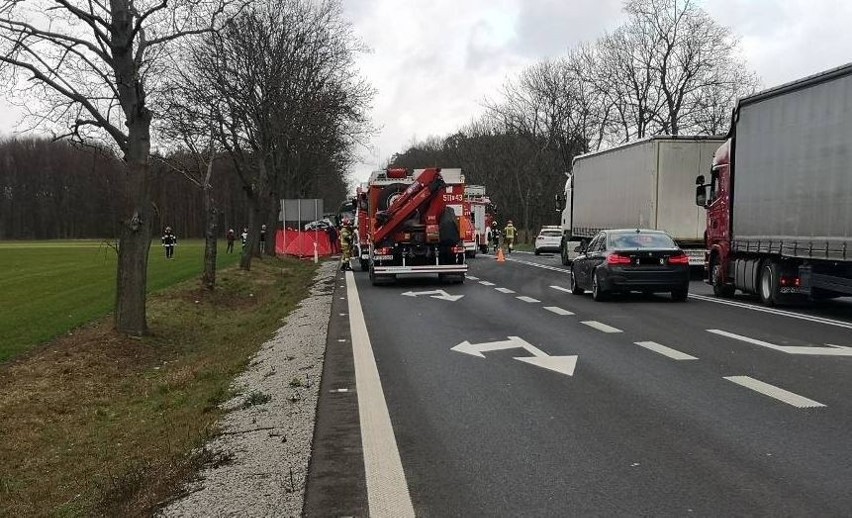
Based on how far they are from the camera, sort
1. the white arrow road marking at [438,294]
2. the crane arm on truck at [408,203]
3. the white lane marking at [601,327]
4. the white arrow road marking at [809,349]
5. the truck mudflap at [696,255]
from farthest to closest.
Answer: the truck mudflap at [696,255] < the crane arm on truck at [408,203] < the white arrow road marking at [438,294] < the white lane marking at [601,327] < the white arrow road marking at [809,349]

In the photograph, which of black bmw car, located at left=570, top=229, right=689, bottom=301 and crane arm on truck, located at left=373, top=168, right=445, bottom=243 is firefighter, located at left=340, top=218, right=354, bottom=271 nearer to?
crane arm on truck, located at left=373, top=168, right=445, bottom=243

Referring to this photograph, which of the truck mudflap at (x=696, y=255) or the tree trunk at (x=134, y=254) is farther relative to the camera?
the truck mudflap at (x=696, y=255)

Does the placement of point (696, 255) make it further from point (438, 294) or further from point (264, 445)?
point (264, 445)

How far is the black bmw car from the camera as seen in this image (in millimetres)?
17359

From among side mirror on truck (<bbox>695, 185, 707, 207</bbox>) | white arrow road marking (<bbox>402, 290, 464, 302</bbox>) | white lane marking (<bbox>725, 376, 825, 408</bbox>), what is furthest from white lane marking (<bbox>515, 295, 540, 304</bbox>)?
white lane marking (<bbox>725, 376, 825, 408</bbox>)

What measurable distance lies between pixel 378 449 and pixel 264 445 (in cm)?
87

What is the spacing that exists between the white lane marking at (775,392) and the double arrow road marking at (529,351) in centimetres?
171

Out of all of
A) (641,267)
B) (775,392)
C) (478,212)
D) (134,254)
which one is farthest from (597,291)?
(478,212)

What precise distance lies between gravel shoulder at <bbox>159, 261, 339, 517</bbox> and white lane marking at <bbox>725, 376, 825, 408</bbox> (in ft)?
13.5

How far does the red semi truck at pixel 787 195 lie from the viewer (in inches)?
554

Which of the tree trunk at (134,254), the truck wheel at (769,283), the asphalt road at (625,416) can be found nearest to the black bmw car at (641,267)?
the truck wheel at (769,283)

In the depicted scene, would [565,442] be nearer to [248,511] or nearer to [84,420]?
[248,511]

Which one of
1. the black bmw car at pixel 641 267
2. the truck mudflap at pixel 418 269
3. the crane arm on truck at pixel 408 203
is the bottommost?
the truck mudflap at pixel 418 269

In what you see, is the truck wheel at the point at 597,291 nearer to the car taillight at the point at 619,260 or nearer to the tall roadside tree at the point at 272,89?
the car taillight at the point at 619,260
